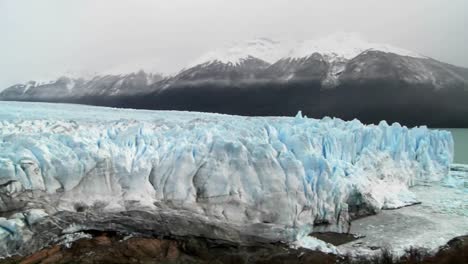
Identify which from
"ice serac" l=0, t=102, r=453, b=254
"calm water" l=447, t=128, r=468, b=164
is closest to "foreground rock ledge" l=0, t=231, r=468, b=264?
"ice serac" l=0, t=102, r=453, b=254

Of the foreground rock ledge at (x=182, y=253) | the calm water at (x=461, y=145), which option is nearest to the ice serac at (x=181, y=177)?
the foreground rock ledge at (x=182, y=253)

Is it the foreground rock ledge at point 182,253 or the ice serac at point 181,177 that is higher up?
the ice serac at point 181,177

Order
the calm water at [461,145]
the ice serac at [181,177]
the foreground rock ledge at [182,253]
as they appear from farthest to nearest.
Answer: the calm water at [461,145], the ice serac at [181,177], the foreground rock ledge at [182,253]

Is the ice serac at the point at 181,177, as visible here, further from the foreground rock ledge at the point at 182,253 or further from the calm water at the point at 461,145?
the calm water at the point at 461,145

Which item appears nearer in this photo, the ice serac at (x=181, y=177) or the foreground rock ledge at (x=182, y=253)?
the foreground rock ledge at (x=182, y=253)

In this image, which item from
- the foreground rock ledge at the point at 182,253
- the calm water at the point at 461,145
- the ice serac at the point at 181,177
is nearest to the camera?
the foreground rock ledge at the point at 182,253

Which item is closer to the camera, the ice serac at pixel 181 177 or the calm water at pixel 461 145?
the ice serac at pixel 181 177

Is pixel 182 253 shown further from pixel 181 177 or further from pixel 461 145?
pixel 461 145
